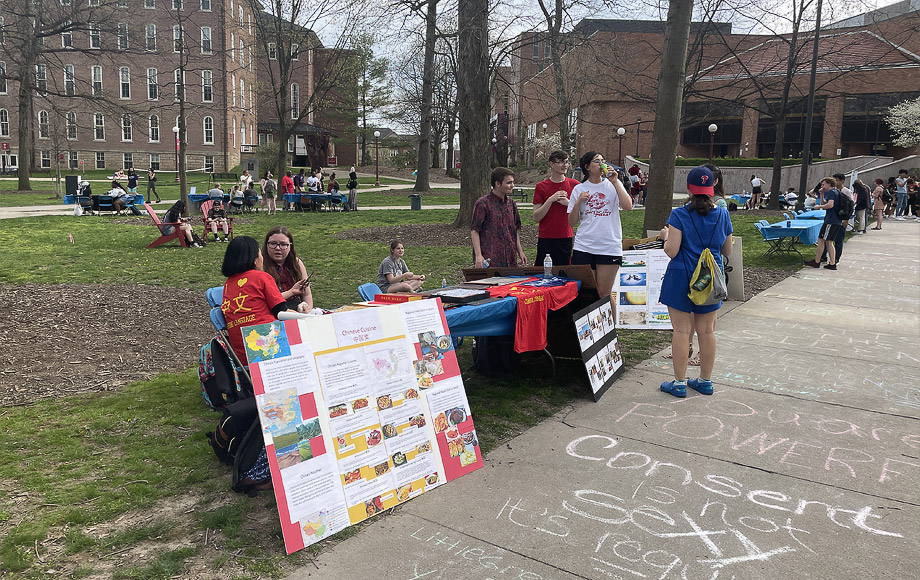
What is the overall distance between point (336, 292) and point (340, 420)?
247 inches

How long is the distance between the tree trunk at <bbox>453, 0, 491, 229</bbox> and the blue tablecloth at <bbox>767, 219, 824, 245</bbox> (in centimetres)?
632

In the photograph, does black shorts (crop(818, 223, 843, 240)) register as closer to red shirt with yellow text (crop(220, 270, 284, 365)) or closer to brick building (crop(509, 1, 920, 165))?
red shirt with yellow text (crop(220, 270, 284, 365))

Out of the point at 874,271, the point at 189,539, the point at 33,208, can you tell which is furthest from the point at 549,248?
the point at 33,208

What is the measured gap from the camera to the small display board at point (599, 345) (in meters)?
5.45

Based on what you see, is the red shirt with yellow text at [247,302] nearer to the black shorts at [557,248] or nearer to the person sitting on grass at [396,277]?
the person sitting on grass at [396,277]

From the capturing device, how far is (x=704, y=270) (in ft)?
17.4

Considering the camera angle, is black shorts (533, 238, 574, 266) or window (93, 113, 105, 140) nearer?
black shorts (533, 238, 574, 266)

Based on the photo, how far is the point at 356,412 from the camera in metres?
3.68

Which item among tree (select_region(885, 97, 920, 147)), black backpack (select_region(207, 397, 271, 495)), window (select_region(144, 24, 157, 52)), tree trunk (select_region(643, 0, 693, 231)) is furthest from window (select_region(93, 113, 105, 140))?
black backpack (select_region(207, 397, 271, 495))

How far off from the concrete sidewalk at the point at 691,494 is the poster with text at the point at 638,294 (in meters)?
1.67

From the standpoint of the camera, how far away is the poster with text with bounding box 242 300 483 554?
335 centimetres

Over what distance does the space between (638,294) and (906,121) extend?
43402 millimetres

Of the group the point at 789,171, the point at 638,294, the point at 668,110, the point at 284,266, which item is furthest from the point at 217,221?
the point at 789,171

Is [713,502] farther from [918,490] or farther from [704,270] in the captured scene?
[704,270]
